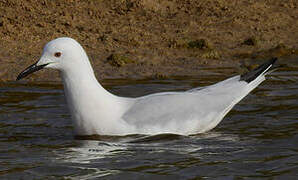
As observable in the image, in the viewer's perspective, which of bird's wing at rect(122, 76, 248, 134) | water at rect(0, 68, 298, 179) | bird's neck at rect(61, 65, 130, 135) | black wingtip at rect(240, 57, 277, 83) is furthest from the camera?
black wingtip at rect(240, 57, 277, 83)

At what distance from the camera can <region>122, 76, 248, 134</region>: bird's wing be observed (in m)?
7.57

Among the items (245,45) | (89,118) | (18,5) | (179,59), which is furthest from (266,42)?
(89,118)

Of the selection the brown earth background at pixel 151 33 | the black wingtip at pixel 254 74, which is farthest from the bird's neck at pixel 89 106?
the brown earth background at pixel 151 33

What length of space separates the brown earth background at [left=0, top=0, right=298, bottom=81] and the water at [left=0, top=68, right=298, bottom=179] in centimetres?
207

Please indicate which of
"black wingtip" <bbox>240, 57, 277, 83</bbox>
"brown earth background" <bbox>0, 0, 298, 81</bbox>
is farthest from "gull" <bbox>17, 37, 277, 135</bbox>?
"brown earth background" <bbox>0, 0, 298, 81</bbox>

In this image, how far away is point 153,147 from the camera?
7.14m

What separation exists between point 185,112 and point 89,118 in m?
1.02

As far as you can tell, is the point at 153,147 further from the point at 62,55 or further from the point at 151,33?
the point at 151,33

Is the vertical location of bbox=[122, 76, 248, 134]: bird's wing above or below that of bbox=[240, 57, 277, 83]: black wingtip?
below

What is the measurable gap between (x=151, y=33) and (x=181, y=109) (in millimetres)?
5435

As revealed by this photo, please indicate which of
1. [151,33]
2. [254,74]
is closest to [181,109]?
[254,74]

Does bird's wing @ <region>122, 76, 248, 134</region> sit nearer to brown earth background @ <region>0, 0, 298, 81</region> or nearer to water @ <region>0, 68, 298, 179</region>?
water @ <region>0, 68, 298, 179</region>

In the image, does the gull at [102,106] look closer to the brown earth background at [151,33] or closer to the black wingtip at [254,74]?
the black wingtip at [254,74]

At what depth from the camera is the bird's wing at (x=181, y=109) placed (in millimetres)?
7566
